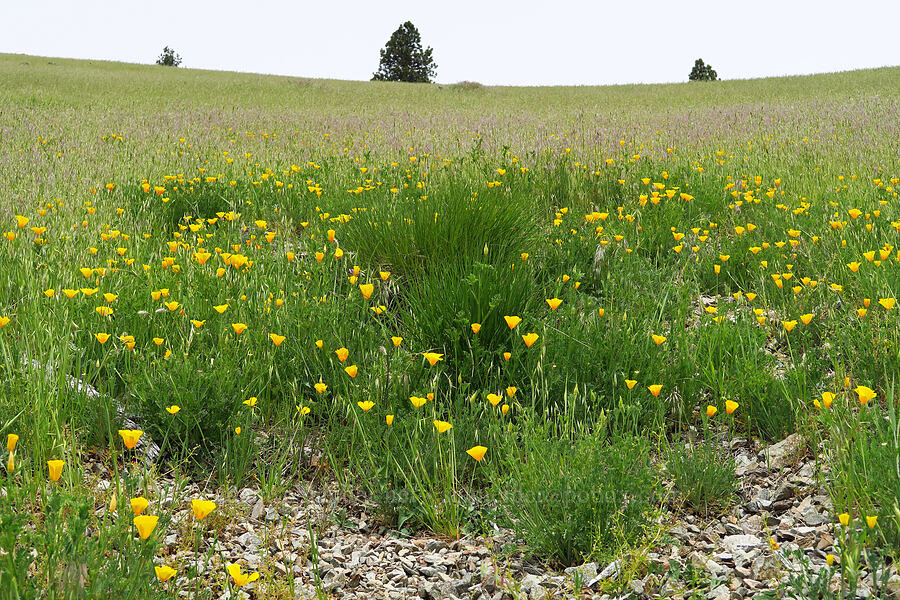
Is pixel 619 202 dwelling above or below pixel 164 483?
above

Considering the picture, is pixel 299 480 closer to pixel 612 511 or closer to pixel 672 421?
pixel 612 511

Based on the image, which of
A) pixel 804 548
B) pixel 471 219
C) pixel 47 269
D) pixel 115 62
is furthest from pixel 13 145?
pixel 115 62

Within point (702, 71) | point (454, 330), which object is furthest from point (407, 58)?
point (454, 330)

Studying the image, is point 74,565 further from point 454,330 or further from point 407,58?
point 407,58

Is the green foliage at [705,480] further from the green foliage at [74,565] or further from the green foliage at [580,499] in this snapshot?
the green foliage at [74,565]

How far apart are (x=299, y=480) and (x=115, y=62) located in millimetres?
53577

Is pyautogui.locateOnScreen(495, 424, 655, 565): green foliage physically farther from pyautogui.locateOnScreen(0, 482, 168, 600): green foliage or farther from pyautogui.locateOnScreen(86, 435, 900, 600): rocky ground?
pyautogui.locateOnScreen(0, 482, 168, 600): green foliage

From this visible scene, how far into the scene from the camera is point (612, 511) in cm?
235

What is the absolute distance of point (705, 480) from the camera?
2576mm

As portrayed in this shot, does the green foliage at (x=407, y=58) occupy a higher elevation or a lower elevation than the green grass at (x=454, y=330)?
higher

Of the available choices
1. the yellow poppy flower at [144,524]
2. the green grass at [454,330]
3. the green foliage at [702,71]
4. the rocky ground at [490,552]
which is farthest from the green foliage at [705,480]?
the green foliage at [702,71]

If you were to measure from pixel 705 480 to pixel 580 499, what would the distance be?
0.63 m

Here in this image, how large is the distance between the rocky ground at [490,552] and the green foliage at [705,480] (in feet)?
0.21

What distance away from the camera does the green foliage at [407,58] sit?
202 ft
